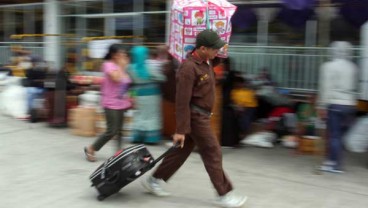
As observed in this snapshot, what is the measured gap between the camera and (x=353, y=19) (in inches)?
255

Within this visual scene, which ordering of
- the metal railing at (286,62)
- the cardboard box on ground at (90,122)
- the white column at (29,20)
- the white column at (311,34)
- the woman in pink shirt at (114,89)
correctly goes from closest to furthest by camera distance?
1. the woman in pink shirt at (114,89)
2. the cardboard box on ground at (90,122)
3. the metal railing at (286,62)
4. the white column at (311,34)
5. the white column at (29,20)

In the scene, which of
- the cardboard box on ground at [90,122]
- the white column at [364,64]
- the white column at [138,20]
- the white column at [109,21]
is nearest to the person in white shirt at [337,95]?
the white column at [364,64]

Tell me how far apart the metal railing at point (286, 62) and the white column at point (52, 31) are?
591 cm

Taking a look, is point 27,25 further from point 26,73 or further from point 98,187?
point 98,187

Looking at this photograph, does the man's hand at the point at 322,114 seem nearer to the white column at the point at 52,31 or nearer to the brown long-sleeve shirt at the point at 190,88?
the brown long-sleeve shirt at the point at 190,88

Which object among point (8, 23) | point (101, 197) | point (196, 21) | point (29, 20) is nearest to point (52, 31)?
point (29, 20)

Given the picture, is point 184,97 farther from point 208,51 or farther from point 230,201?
point 230,201

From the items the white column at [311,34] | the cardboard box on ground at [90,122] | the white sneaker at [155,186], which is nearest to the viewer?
the white sneaker at [155,186]

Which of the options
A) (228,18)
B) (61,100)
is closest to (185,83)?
(228,18)

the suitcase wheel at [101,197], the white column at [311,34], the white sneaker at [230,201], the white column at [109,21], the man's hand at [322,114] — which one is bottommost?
the suitcase wheel at [101,197]

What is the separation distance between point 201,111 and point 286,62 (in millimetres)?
4615

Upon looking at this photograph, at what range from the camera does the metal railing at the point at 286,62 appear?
27.0 feet

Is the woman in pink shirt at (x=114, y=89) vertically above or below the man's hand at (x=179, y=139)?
above

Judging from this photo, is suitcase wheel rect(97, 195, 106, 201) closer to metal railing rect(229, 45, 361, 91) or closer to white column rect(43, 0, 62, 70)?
metal railing rect(229, 45, 361, 91)
